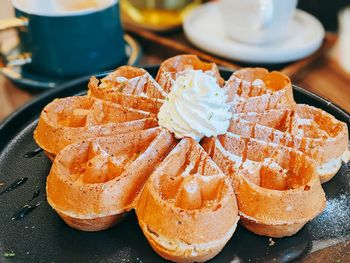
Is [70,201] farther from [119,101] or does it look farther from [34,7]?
[34,7]

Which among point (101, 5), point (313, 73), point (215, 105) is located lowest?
point (313, 73)

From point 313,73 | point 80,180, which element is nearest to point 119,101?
point 80,180

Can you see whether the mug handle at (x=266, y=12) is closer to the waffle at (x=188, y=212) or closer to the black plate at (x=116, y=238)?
the black plate at (x=116, y=238)

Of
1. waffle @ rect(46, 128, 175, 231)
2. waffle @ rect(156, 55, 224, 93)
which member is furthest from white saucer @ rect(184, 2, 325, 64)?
waffle @ rect(46, 128, 175, 231)

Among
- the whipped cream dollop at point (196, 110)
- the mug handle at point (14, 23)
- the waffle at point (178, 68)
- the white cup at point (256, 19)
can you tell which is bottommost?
the white cup at point (256, 19)

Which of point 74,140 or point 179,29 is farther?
point 179,29

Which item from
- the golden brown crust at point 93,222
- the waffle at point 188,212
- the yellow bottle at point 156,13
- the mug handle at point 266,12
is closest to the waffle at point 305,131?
the waffle at point 188,212
